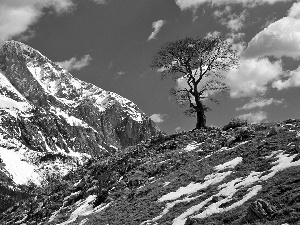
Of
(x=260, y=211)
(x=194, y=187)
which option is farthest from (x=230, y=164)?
(x=260, y=211)

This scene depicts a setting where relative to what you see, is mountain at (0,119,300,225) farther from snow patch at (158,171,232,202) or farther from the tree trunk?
the tree trunk

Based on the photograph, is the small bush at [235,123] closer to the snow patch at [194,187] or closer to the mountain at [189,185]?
the mountain at [189,185]

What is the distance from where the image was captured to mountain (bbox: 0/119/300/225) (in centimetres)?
1986

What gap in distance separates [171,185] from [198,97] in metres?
24.4

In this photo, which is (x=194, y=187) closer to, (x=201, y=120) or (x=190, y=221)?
(x=190, y=221)

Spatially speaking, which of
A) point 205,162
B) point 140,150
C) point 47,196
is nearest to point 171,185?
point 205,162

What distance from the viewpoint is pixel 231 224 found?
59.3 ft

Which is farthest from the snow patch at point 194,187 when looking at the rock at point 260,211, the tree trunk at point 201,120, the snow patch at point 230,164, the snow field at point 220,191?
the tree trunk at point 201,120

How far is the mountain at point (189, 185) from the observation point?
65.2 ft

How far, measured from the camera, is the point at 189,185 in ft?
92.5

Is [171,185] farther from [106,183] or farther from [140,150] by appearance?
[140,150]

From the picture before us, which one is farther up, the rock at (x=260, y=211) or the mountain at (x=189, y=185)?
the mountain at (x=189, y=185)

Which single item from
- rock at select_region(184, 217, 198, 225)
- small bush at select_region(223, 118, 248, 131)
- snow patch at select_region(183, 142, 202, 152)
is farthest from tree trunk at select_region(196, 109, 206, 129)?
rock at select_region(184, 217, 198, 225)

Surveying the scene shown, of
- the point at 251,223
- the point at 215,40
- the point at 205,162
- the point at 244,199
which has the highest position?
the point at 215,40
